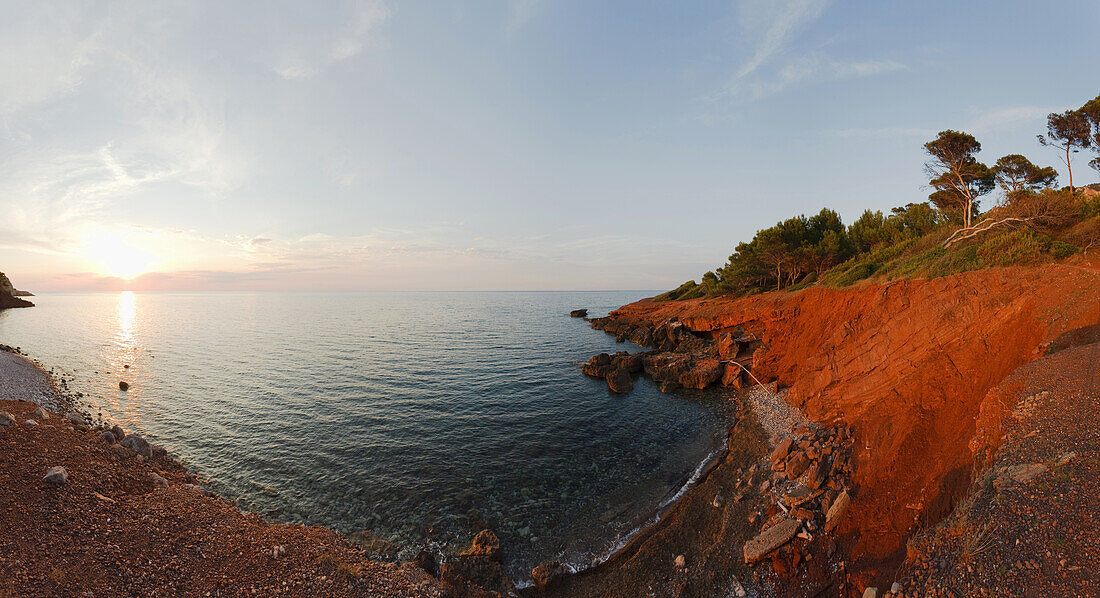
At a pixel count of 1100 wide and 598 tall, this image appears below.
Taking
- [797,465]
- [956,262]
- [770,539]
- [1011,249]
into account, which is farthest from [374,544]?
[1011,249]

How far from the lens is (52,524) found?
9.47 meters

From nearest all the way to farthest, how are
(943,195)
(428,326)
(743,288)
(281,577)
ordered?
(281,577), (943,195), (743,288), (428,326)

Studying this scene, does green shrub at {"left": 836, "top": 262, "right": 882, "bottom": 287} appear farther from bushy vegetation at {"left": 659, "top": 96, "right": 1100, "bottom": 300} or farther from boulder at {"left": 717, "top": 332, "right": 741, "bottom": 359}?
boulder at {"left": 717, "top": 332, "right": 741, "bottom": 359}

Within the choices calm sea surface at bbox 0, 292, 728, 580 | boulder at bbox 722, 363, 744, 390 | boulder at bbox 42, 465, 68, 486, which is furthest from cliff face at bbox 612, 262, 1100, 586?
boulder at bbox 42, 465, 68, 486

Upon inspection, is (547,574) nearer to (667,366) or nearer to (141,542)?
(141,542)

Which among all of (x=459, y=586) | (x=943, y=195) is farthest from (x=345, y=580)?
(x=943, y=195)

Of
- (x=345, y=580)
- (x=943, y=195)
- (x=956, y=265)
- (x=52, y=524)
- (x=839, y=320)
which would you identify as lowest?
(x=345, y=580)

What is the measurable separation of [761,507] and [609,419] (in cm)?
1126

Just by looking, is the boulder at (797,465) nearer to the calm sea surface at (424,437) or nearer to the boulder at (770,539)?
the boulder at (770,539)

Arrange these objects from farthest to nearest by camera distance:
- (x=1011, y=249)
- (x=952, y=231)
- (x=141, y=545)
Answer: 1. (x=952, y=231)
2. (x=1011, y=249)
3. (x=141, y=545)

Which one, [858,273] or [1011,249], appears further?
[858,273]

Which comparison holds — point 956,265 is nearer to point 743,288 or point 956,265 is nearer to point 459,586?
point 459,586

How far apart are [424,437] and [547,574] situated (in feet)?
39.5

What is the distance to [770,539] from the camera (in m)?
10.8
